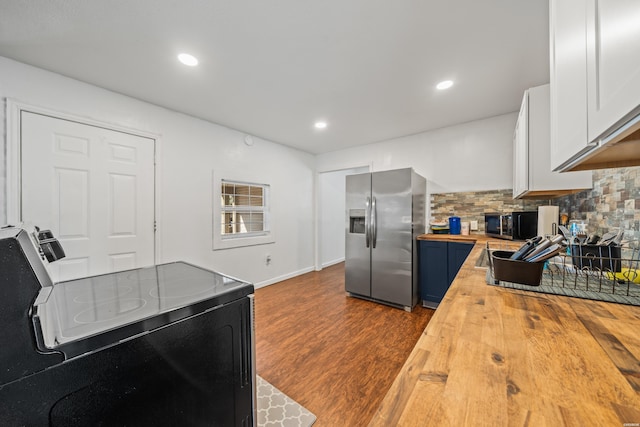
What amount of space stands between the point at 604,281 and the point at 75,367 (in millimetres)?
1859

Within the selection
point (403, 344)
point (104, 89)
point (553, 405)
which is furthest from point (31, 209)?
point (403, 344)

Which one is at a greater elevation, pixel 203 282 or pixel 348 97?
pixel 348 97

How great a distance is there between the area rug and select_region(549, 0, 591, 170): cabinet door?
178cm

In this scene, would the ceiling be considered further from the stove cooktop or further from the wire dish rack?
the stove cooktop

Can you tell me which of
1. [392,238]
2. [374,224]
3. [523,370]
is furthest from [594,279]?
[374,224]

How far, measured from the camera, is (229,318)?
969 millimetres

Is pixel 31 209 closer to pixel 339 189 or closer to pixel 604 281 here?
pixel 604 281

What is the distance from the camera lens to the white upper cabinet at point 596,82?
1.49ft

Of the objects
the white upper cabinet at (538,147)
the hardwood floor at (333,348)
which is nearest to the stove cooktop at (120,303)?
the hardwood floor at (333,348)

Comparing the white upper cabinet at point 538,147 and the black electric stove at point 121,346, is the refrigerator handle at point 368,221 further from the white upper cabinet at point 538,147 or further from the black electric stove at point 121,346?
the black electric stove at point 121,346

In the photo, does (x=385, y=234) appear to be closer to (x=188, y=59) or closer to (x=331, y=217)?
(x=331, y=217)

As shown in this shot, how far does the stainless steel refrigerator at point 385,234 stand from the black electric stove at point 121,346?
2299mm

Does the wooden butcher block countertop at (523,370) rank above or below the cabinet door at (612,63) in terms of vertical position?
below

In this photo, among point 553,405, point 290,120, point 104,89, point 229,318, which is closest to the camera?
point 553,405
